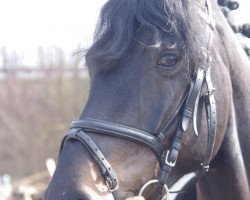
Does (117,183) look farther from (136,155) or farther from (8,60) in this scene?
(8,60)

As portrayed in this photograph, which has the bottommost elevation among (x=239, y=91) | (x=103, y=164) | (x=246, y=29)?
(x=103, y=164)

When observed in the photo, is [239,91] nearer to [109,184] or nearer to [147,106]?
[147,106]

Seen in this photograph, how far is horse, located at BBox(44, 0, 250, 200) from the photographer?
2.39 meters

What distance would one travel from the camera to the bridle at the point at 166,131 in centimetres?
239

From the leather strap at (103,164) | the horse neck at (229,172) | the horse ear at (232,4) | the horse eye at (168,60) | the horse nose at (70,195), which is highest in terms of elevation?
the horse ear at (232,4)

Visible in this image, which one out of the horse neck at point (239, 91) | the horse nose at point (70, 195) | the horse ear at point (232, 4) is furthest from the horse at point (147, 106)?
the horse ear at point (232, 4)

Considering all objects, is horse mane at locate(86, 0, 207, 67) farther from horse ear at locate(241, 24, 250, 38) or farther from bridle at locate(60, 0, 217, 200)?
horse ear at locate(241, 24, 250, 38)

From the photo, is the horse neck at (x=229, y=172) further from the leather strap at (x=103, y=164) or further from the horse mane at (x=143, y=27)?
the leather strap at (x=103, y=164)

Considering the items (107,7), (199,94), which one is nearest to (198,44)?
(199,94)

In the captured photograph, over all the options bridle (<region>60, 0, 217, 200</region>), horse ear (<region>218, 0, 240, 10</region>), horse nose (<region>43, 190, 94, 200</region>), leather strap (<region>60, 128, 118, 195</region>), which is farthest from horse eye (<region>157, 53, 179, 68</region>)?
horse ear (<region>218, 0, 240, 10</region>)

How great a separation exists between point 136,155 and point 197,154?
324mm

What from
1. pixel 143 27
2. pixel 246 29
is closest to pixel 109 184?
pixel 143 27

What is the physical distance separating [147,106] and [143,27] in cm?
38

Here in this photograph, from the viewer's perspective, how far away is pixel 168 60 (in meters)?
2.55
